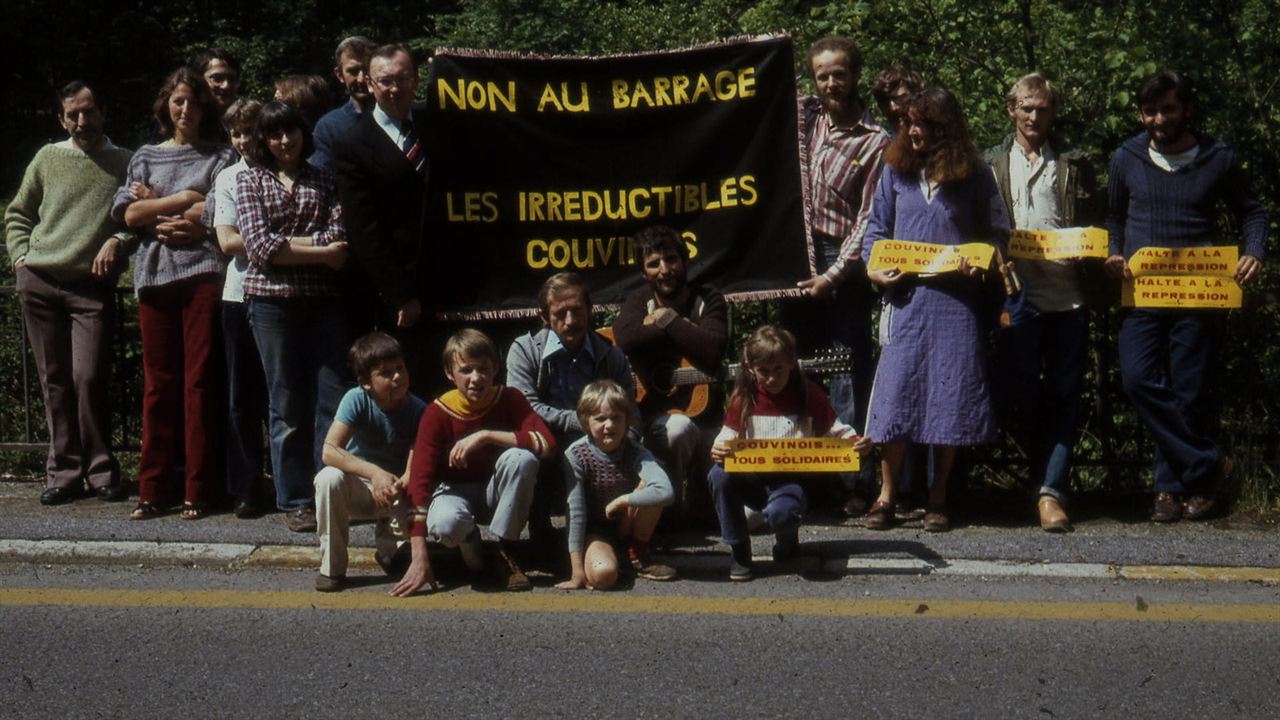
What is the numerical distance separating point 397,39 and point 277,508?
26374 millimetres

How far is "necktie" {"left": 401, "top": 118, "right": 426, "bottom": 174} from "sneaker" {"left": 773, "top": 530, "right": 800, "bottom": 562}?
237cm

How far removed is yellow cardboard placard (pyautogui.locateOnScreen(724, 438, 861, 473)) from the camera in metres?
6.45

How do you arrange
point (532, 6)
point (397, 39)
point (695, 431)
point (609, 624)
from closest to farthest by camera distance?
point (609, 624) → point (695, 431) → point (532, 6) → point (397, 39)

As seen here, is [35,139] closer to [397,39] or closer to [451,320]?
[397,39]

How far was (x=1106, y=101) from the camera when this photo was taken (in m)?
8.38

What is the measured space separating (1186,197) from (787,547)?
2.33 metres

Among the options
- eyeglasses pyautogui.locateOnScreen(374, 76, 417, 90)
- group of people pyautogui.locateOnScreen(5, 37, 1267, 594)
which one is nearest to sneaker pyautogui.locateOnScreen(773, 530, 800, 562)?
group of people pyautogui.locateOnScreen(5, 37, 1267, 594)

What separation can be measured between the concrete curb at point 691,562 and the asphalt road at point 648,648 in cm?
9

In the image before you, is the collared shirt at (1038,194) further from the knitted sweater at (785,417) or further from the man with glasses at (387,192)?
the man with glasses at (387,192)

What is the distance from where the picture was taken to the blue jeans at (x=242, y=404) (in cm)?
740

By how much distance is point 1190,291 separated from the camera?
7055 mm

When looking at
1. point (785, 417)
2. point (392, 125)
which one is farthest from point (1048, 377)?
point (392, 125)

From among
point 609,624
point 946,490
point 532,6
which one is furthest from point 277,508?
point 532,6

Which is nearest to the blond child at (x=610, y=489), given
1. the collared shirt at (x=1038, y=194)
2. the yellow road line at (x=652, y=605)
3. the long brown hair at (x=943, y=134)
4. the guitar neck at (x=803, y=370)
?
the yellow road line at (x=652, y=605)
